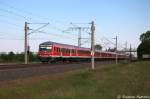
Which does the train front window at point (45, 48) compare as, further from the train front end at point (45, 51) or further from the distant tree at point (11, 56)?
the distant tree at point (11, 56)

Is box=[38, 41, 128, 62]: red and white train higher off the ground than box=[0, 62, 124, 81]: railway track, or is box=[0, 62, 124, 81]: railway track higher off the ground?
box=[38, 41, 128, 62]: red and white train

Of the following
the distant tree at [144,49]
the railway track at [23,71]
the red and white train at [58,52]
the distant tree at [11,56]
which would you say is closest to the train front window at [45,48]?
the red and white train at [58,52]

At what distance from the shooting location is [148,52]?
12344cm

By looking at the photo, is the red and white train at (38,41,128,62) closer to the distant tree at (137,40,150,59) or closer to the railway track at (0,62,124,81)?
the railway track at (0,62,124,81)

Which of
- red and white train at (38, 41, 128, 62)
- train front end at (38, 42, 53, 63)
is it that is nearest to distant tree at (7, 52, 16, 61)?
red and white train at (38, 41, 128, 62)

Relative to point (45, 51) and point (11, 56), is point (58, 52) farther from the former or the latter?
point (11, 56)

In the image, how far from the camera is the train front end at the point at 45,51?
174 feet

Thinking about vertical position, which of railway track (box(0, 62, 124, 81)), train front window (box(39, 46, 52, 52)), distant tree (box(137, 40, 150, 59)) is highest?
distant tree (box(137, 40, 150, 59))

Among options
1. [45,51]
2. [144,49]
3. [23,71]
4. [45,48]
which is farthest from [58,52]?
[144,49]

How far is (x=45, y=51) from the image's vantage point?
53344 mm

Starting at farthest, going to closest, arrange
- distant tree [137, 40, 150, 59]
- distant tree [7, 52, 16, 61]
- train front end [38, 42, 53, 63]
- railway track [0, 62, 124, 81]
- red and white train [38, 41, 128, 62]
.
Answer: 1. distant tree [137, 40, 150, 59]
2. distant tree [7, 52, 16, 61]
3. red and white train [38, 41, 128, 62]
4. train front end [38, 42, 53, 63]
5. railway track [0, 62, 124, 81]

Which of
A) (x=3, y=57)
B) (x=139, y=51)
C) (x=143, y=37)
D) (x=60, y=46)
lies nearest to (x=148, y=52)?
(x=139, y=51)

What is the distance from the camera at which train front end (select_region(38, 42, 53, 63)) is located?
5303cm

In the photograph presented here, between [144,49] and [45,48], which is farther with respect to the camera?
[144,49]
